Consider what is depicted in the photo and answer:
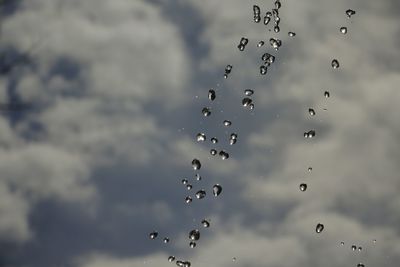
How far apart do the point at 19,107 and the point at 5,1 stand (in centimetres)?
145

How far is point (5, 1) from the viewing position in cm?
2878

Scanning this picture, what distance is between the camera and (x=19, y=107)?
29.0m
